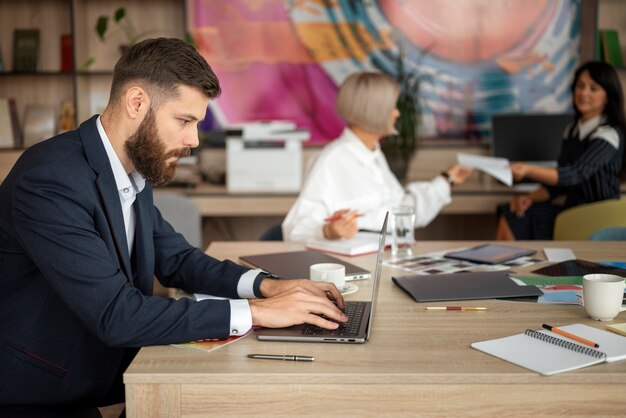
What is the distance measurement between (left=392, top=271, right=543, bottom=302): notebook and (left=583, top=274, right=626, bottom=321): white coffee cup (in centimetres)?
19

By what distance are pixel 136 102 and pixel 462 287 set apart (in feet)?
A: 2.98

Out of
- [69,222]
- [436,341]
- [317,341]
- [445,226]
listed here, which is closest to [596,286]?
[436,341]

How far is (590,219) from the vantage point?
131 inches

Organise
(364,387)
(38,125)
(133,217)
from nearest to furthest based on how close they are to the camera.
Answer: (364,387)
(133,217)
(38,125)

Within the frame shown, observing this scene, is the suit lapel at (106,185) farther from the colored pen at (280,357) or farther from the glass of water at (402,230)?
the glass of water at (402,230)

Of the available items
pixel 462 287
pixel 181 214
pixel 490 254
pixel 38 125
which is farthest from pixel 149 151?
pixel 38 125

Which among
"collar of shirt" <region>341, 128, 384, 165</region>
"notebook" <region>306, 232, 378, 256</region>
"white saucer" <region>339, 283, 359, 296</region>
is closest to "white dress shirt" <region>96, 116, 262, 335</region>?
"white saucer" <region>339, 283, 359, 296</region>

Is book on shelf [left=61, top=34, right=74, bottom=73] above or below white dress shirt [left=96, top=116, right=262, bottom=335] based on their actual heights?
above

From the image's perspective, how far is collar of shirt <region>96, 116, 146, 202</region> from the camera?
1.78 metres

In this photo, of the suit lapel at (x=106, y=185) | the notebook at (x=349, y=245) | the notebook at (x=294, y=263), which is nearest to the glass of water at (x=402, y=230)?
the notebook at (x=349, y=245)

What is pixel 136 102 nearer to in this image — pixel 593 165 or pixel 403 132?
pixel 593 165

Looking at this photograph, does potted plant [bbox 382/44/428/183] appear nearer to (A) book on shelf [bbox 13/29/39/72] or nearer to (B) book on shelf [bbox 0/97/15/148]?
(A) book on shelf [bbox 13/29/39/72]

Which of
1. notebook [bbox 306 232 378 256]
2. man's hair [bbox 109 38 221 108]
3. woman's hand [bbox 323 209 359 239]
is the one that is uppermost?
man's hair [bbox 109 38 221 108]

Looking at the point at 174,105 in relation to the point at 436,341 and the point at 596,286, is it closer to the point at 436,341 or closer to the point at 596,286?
the point at 436,341
